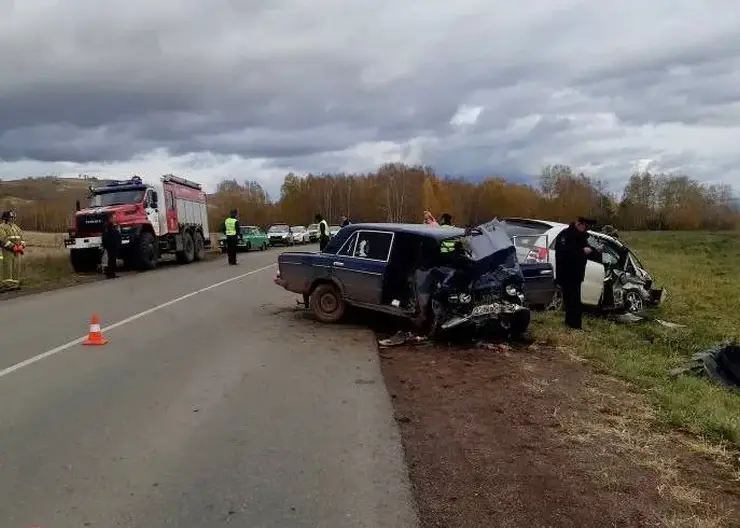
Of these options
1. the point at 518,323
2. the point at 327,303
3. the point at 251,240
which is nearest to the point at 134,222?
the point at 327,303

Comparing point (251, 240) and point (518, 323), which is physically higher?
point (518, 323)

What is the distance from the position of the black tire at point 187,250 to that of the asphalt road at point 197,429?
16875mm

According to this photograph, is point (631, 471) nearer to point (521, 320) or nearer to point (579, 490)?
point (579, 490)

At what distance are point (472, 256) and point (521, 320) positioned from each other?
3.62ft

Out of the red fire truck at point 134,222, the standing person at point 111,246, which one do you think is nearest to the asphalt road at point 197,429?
the standing person at point 111,246

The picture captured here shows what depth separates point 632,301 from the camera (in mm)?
13500

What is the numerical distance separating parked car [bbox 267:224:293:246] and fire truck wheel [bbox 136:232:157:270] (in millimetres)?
26186

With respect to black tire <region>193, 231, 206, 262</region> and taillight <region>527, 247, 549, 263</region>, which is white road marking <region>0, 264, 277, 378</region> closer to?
taillight <region>527, 247, 549, 263</region>

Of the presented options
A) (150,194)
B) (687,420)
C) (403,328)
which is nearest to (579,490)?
(687,420)

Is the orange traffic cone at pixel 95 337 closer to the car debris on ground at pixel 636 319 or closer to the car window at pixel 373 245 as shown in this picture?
the car window at pixel 373 245

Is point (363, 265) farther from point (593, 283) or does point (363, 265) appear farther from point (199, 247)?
→ point (199, 247)

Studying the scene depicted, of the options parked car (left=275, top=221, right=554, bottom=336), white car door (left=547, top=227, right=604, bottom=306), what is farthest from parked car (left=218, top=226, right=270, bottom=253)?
white car door (left=547, top=227, right=604, bottom=306)

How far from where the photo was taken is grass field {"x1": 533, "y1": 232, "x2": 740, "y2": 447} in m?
6.34

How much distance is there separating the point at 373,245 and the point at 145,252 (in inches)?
587
